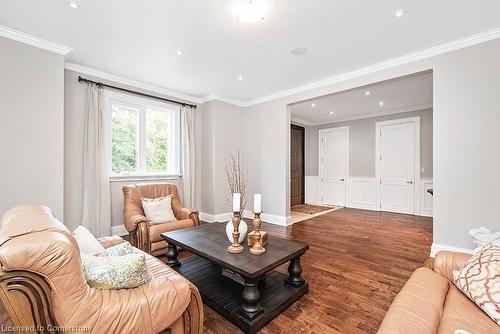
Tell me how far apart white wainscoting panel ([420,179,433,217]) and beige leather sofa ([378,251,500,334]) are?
195 inches

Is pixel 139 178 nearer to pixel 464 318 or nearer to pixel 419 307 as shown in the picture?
Result: pixel 419 307

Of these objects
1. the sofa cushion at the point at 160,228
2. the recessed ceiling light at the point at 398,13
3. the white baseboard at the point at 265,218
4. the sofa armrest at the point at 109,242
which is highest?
the recessed ceiling light at the point at 398,13

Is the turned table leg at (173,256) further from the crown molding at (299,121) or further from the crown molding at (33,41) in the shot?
the crown molding at (299,121)

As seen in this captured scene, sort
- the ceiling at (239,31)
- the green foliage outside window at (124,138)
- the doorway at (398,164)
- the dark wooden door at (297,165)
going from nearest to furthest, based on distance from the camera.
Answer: the ceiling at (239,31) < the green foliage outside window at (124,138) < the doorway at (398,164) < the dark wooden door at (297,165)

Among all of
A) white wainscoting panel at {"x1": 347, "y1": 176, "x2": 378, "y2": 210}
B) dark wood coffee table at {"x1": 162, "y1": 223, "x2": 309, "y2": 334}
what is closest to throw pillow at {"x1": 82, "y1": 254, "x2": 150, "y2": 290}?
dark wood coffee table at {"x1": 162, "y1": 223, "x2": 309, "y2": 334}

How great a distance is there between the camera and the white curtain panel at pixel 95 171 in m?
3.57

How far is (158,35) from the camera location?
2.76 meters

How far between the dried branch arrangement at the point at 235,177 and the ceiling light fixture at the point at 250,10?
320 centimetres

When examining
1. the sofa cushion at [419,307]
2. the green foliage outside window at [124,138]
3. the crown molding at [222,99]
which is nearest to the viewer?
the sofa cushion at [419,307]

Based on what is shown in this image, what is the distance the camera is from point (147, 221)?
9.84 ft

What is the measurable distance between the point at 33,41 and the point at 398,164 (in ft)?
24.5

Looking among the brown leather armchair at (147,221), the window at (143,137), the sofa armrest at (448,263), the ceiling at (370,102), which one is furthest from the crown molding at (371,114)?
the sofa armrest at (448,263)

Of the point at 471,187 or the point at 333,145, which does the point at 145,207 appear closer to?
the point at 471,187

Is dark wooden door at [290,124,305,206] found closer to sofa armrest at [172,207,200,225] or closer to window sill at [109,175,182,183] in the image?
window sill at [109,175,182,183]
